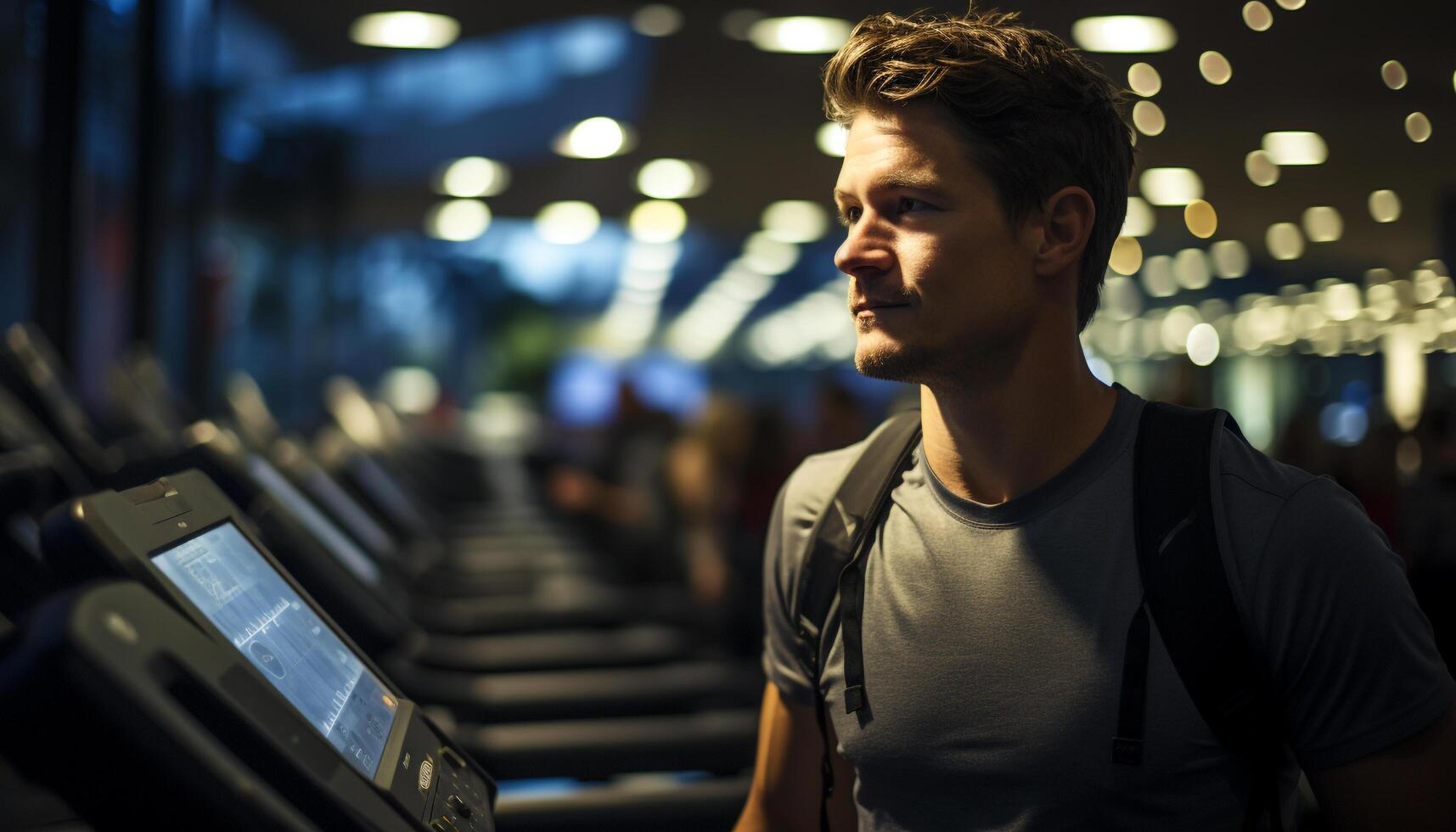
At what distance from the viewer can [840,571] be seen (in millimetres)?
1483

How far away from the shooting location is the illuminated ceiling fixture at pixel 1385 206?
2.20 meters

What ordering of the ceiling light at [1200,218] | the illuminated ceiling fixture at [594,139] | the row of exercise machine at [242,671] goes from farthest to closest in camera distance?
the illuminated ceiling fixture at [594,139] < the ceiling light at [1200,218] < the row of exercise machine at [242,671]

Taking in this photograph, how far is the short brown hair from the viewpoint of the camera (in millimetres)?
1428

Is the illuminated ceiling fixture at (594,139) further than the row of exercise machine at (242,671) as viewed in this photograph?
Yes

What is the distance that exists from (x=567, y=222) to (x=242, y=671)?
13843 mm

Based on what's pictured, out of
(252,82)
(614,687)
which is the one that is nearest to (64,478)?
(614,687)

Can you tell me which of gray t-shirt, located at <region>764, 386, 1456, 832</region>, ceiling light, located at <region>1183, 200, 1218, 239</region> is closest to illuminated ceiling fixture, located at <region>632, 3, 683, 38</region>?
ceiling light, located at <region>1183, 200, 1218, 239</region>

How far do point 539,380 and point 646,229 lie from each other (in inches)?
397

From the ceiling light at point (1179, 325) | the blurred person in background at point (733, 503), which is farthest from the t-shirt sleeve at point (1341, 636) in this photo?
the blurred person in background at point (733, 503)

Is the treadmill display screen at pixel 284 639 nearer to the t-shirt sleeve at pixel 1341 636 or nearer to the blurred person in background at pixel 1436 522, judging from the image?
the t-shirt sleeve at pixel 1341 636

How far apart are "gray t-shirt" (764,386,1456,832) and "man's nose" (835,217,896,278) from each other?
0.84 ft

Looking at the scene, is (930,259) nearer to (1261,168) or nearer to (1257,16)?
(1257,16)

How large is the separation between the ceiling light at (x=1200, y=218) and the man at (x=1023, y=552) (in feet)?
4.26

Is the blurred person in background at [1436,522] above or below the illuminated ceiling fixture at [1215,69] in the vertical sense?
below
